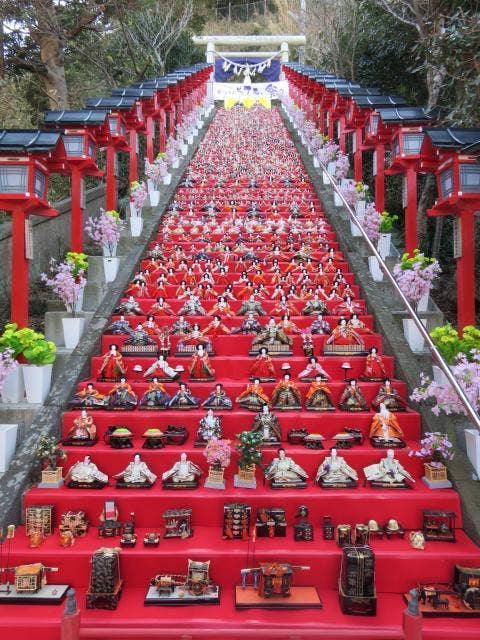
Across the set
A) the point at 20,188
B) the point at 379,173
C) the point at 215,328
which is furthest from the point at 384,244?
the point at 20,188

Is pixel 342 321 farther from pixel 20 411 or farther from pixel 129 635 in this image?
pixel 129 635

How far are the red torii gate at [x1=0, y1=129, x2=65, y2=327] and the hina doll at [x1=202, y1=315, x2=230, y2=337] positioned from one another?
2338mm

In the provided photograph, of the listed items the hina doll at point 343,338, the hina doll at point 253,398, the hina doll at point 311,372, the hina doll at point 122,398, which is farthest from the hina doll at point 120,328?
the hina doll at point 343,338

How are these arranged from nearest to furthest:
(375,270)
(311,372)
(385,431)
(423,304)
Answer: (385,431) < (311,372) < (423,304) < (375,270)

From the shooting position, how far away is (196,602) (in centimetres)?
414

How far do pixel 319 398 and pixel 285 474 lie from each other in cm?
121

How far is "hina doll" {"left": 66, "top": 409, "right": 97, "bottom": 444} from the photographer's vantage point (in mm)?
5586

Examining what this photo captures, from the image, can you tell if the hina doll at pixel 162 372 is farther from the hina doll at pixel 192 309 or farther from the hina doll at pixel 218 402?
the hina doll at pixel 192 309

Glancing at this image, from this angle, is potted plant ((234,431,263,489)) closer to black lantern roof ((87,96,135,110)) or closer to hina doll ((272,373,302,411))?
hina doll ((272,373,302,411))

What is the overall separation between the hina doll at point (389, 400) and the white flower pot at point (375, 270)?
297 centimetres

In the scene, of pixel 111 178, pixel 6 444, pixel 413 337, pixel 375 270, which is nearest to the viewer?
pixel 6 444

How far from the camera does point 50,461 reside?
5.20 m

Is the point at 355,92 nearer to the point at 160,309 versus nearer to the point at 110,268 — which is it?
the point at 110,268

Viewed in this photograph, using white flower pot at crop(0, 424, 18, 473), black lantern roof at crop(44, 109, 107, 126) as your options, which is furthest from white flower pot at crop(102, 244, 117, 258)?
white flower pot at crop(0, 424, 18, 473)
